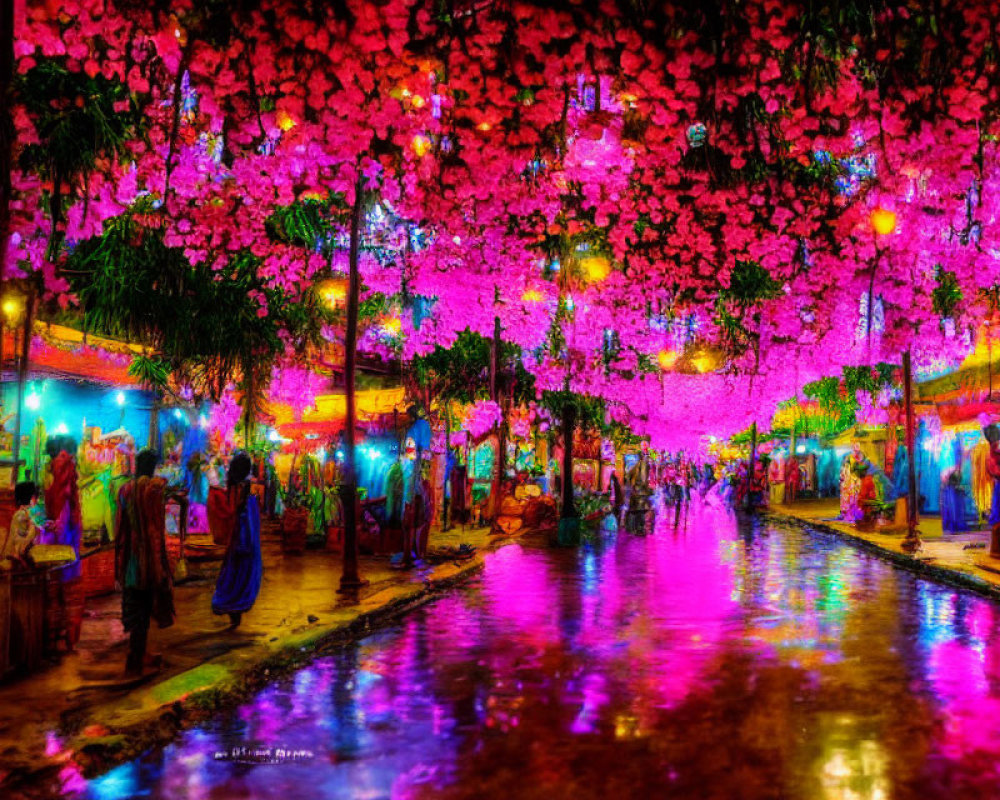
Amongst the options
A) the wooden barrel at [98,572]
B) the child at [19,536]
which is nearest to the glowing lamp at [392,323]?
the wooden barrel at [98,572]


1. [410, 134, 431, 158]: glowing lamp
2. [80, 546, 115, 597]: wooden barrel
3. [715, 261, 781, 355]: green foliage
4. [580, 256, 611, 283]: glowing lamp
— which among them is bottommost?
[80, 546, 115, 597]: wooden barrel

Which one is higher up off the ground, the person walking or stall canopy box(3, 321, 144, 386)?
stall canopy box(3, 321, 144, 386)

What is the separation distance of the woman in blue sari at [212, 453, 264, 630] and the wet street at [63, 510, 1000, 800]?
157cm

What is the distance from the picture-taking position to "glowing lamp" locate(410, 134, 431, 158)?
16881mm

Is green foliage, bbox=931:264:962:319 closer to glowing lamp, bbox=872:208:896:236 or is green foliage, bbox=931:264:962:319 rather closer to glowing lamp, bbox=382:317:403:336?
glowing lamp, bbox=872:208:896:236

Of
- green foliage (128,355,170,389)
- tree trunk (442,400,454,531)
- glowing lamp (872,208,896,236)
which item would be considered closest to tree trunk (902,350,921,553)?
glowing lamp (872,208,896,236)

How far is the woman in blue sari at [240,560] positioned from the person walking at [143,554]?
72.6 inches

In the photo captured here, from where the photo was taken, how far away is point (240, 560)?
1079 cm

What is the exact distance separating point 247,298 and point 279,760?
44.5 feet

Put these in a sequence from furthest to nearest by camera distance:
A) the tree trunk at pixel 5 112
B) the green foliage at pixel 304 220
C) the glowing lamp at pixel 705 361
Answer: the glowing lamp at pixel 705 361, the green foliage at pixel 304 220, the tree trunk at pixel 5 112

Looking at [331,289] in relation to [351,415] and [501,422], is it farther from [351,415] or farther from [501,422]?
[501,422]

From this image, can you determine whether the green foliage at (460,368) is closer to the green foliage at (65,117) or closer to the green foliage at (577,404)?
the green foliage at (577,404)

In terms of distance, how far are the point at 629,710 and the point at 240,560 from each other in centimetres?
552

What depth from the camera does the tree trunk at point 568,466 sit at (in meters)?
24.3
